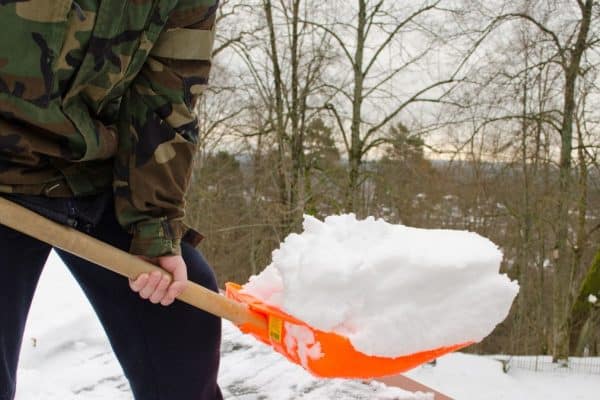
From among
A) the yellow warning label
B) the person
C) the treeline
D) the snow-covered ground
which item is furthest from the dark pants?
the treeline

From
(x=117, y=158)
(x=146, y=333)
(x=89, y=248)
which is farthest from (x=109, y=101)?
(x=146, y=333)

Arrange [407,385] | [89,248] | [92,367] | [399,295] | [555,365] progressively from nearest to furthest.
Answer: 1. [89,248]
2. [399,295]
3. [407,385]
4. [92,367]
5. [555,365]

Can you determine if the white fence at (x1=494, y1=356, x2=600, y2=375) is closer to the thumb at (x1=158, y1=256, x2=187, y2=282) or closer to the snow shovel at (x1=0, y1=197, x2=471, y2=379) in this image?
the snow shovel at (x1=0, y1=197, x2=471, y2=379)

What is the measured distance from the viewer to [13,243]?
996mm

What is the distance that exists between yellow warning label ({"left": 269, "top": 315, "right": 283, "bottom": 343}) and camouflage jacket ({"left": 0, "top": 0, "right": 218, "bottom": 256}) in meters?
0.43

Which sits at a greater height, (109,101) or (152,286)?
(109,101)

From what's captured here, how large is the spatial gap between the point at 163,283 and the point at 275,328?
1.50 ft

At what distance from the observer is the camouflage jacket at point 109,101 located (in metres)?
0.90

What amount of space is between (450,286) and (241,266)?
13.1 m

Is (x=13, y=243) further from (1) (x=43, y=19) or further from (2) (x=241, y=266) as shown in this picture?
(2) (x=241, y=266)

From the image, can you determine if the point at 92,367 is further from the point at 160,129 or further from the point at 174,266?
the point at 160,129

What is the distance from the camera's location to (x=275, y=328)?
4.69ft

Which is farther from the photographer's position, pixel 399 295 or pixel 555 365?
pixel 555 365

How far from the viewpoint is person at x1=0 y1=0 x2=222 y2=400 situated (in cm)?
91
